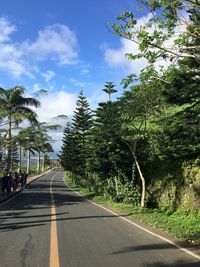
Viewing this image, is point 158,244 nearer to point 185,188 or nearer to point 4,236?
point 4,236

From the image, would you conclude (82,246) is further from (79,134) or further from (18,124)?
(79,134)

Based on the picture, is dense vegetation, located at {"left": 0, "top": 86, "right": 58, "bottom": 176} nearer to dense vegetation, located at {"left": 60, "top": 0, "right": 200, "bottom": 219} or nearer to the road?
dense vegetation, located at {"left": 60, "top": 0, "right": 200, "bottom": 219}

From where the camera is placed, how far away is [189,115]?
15867 millimetres

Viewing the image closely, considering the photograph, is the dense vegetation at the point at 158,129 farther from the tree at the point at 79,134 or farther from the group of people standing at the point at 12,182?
the tree at the point at 79,134

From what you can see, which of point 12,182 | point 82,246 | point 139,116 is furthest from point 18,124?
point 82,246

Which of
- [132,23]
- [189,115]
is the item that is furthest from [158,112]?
[132,23]

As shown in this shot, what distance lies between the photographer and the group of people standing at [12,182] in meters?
29.4

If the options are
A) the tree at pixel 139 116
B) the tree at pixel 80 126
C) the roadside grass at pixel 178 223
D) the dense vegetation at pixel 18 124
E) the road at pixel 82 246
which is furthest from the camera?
the tree at pixel 80 126

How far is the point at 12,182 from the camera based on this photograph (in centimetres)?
3228

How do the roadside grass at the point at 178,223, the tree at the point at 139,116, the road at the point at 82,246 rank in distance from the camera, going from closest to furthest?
the road at the point at 82,246 < the roadside grass at the point at 178,223 < the tree at the point at 139,116

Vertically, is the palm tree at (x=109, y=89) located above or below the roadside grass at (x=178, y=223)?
above

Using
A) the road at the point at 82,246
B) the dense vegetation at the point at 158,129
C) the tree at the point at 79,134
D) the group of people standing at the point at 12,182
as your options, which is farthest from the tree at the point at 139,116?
the tree at the point at 79,134

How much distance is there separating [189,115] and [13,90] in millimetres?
25506

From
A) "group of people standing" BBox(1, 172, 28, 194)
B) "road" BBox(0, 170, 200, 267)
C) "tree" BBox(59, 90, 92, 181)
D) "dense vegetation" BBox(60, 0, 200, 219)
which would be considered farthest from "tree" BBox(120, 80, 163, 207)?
"tree" BBox(59, 90, 92, 181)
